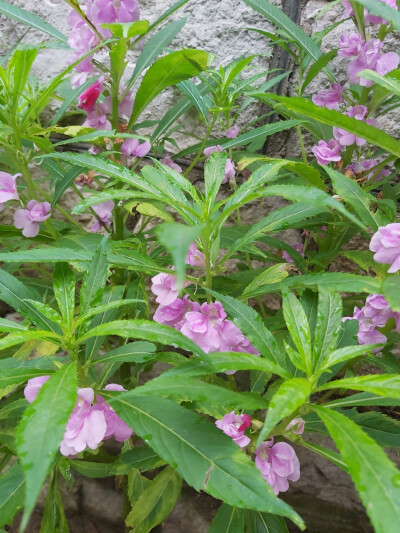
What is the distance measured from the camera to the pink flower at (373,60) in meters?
0.84

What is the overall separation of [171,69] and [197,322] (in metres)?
0.48

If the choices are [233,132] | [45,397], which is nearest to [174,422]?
[45,397]

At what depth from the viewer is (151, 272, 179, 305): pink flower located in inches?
24.3

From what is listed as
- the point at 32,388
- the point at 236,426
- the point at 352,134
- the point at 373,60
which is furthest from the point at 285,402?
the point at 373,60

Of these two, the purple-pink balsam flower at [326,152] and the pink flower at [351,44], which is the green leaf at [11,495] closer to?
the purple-pink balsam flower at [326,152]

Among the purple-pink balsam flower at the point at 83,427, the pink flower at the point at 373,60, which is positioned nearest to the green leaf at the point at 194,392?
the purple-pink balsam flower at the point at 83,427

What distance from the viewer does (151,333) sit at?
46 cm

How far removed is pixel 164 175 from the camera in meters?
0.68

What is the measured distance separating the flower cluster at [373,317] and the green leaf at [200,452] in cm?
28

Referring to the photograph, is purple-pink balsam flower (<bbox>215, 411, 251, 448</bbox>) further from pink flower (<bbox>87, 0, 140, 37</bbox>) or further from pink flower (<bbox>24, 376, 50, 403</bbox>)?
pink flower (<bbox>87, 0, 140, 37</bbox>)

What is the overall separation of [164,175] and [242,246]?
158mm

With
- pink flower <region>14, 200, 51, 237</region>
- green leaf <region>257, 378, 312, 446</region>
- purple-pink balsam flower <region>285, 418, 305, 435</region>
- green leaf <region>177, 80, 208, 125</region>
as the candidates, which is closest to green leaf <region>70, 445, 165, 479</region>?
purple-pink balsam flower <region>285, 418, 305, 435</region>

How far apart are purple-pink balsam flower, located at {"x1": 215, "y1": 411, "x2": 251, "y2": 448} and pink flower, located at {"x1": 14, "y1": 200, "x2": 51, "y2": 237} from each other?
533 millimetres

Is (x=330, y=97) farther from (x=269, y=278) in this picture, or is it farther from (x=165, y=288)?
(x=165, y=288)
